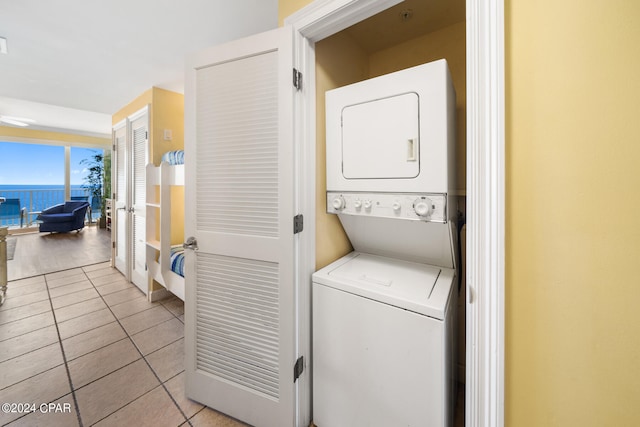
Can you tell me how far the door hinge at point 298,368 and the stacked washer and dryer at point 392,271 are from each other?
77 millimetres

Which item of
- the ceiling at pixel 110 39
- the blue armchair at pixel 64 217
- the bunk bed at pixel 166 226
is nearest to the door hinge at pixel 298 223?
the ceiling at pixel 110 39

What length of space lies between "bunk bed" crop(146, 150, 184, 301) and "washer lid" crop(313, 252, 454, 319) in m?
1.81

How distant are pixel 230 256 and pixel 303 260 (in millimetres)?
436

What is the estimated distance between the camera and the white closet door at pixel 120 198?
3.50 m

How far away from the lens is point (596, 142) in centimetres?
62

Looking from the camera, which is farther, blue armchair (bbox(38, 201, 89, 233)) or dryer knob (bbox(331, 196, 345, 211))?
blue armchair (bbox(38, 201, 89, 233))

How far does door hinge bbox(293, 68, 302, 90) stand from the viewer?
1.24 meters

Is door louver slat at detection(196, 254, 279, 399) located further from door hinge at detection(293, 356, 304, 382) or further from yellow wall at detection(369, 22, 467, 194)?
yellow wall at detection(369, 22, 467, 194)

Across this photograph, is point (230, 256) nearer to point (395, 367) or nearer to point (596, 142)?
point (395, 367)

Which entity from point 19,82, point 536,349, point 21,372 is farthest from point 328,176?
point 19,82

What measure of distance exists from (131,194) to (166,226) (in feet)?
4.36

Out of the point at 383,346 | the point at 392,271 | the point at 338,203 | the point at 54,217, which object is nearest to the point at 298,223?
the point at 338,203

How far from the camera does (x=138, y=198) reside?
311cm

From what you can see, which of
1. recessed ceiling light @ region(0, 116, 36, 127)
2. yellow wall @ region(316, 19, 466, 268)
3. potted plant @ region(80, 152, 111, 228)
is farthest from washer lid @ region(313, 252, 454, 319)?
potted plant @ region(80, 152, 111, 228)
